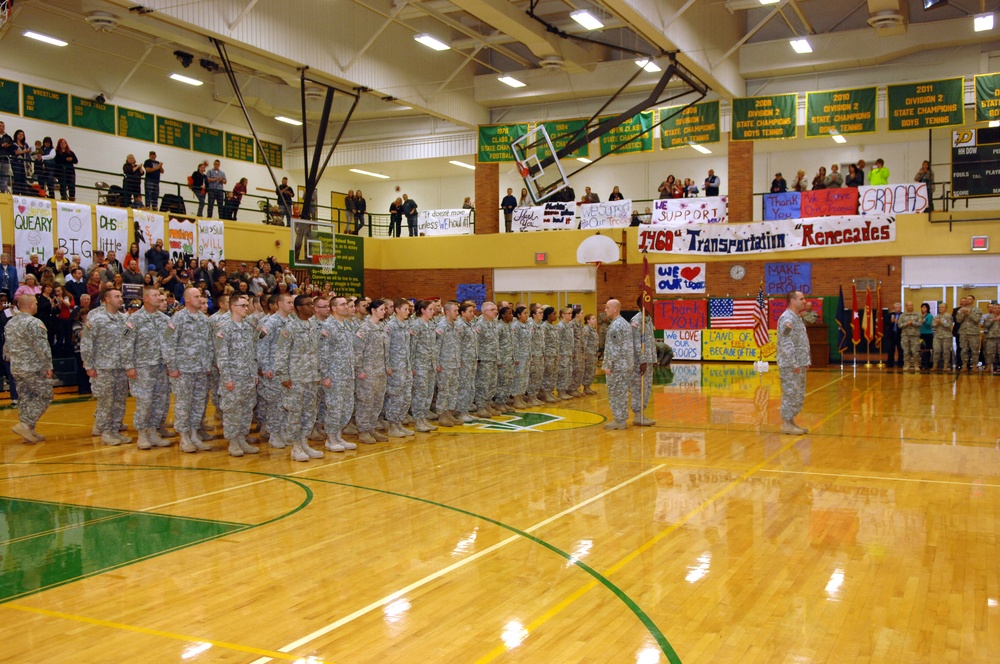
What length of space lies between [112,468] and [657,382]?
12.3 m

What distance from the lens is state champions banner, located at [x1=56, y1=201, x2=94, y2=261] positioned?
1798 centimetres

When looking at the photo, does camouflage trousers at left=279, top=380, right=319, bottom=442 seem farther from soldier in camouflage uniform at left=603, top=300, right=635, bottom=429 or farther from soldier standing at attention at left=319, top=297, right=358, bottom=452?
soldier in camouflage uniform at left=603, top=300, right=635, bottom=429

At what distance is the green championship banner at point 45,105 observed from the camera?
72.6 feet

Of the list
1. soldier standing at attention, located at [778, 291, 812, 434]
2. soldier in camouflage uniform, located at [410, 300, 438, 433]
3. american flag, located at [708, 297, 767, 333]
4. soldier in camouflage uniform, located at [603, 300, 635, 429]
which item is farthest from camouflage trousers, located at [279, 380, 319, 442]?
american flag, located at [708, 297, 767, 333]

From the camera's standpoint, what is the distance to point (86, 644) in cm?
435

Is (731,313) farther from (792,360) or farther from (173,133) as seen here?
(173,133)

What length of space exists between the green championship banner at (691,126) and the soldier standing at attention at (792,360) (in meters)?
12.5

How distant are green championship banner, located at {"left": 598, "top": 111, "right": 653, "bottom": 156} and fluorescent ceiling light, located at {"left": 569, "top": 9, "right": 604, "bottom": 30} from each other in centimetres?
428

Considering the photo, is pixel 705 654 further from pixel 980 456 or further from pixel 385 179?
pixel 385 179

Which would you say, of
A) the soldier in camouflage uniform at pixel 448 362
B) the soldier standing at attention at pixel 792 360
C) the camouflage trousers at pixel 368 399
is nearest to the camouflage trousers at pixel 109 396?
the camouflage trousers at pixel 368 399

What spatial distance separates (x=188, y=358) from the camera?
9820 millimetres

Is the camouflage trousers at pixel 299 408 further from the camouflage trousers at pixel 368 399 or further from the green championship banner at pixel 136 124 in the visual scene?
the green championship banner at pixel 136 124

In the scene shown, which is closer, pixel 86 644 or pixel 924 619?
pixel 86 644

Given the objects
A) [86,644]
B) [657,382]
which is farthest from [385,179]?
[86,644]
